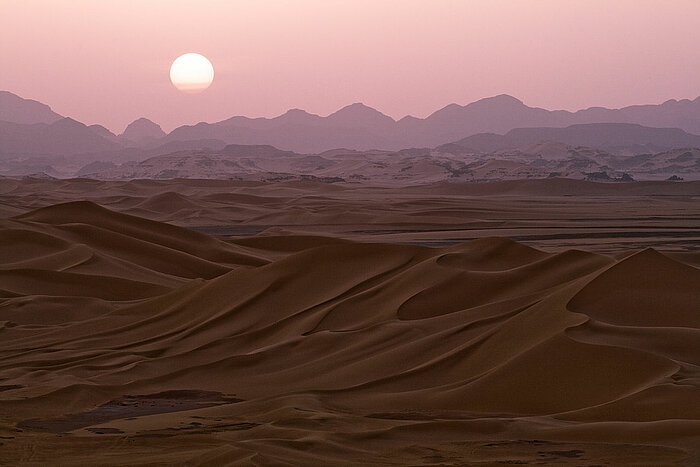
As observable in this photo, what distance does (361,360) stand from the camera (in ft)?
32.1

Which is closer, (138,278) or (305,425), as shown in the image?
(305,425)

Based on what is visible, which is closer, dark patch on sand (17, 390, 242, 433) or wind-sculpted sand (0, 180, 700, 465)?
wind-sculpted sand (0, 180, 700, 465)

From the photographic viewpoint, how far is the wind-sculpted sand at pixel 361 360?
6.58 m

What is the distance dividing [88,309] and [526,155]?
127538 mm

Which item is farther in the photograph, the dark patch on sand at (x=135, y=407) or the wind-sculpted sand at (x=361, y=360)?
the dark patch on sand at (x=135, y=407)

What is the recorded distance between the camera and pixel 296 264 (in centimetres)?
1432

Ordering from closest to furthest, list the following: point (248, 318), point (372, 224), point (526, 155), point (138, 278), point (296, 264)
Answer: point (248, 318), point (296, 264), point (138, 278), point (372, 224), point (526, 155)

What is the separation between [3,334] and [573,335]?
7235 millimetres

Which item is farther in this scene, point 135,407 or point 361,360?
point 361,360

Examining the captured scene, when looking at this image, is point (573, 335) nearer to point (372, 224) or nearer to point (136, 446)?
point (136, 446)

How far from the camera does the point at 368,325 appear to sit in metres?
11.5

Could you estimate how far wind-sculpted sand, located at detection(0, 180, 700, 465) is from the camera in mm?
6582

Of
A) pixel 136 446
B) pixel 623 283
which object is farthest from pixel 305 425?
pixel 623 283

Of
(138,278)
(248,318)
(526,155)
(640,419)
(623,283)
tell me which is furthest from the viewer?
(526,155)
